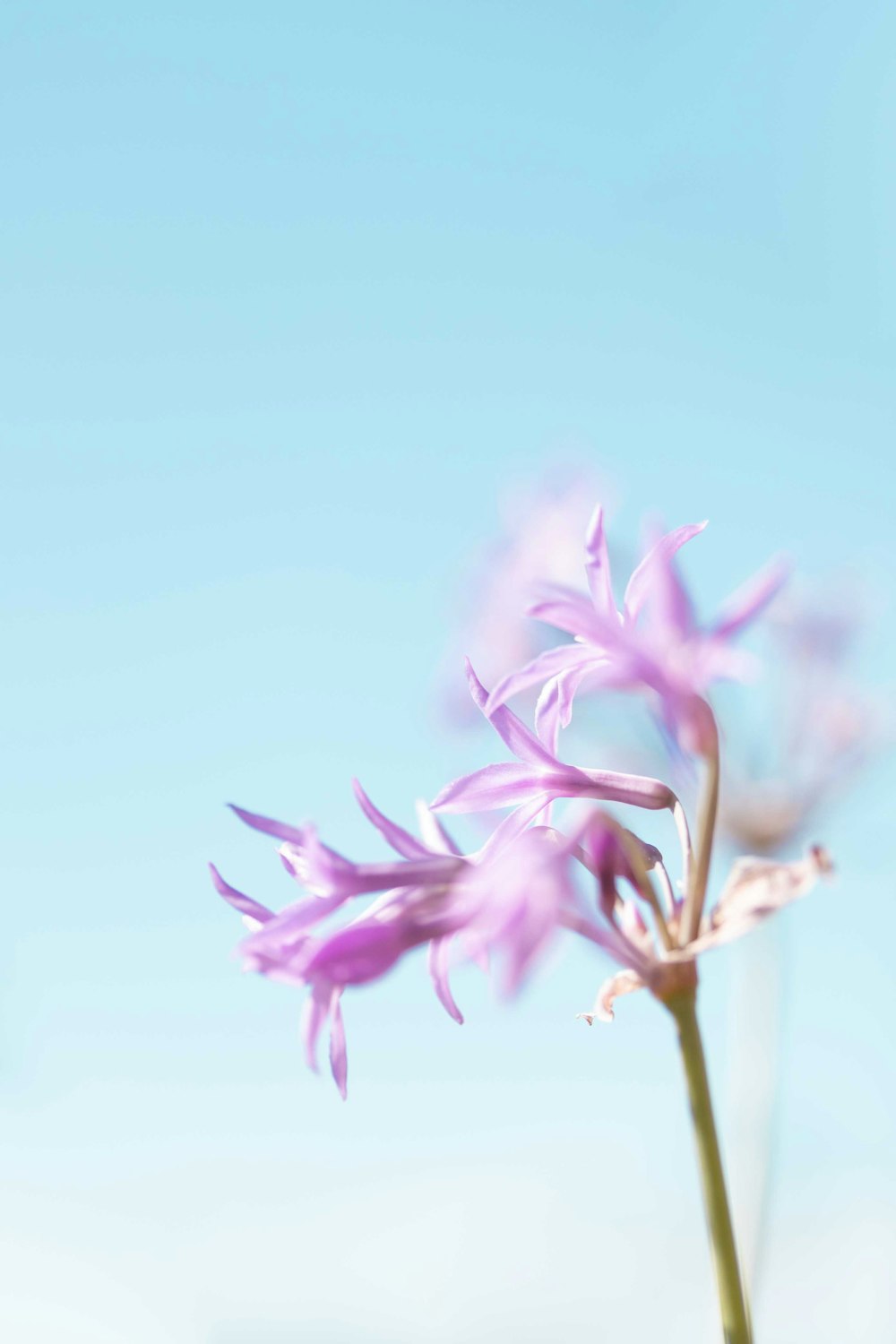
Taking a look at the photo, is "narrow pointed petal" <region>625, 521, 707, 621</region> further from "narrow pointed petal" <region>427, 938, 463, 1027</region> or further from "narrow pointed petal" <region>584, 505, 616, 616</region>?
"narrow pointed petal" <region>427, 938, 463, 1027</region>

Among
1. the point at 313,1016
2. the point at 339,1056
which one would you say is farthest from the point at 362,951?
the point at 339,1056

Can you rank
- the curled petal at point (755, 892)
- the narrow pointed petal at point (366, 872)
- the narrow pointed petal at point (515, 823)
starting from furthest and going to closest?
the narrow pointed petal at point (515, 823), the narrow pointed petal at point (366, 872), the curled petal at point (755, 892)

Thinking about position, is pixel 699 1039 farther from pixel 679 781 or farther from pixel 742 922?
pixel 679 781

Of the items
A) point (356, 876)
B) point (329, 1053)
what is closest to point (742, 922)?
point (356, 876)

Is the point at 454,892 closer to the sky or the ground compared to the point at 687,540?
closer to the ground

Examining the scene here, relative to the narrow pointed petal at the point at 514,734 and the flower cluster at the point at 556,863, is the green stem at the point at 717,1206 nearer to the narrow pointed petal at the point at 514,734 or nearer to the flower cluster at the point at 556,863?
the flower cluster at the point at 556,863

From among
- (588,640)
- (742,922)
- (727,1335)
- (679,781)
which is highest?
(588,640)

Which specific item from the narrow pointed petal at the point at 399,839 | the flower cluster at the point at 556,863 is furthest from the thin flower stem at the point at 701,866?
the narrow pointed petal at the point at 399,839

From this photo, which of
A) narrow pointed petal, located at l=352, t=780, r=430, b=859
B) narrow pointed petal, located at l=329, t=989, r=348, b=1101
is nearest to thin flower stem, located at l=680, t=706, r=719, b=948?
narrow pointed petal, located at l=352, t=780, r=430, b=859
